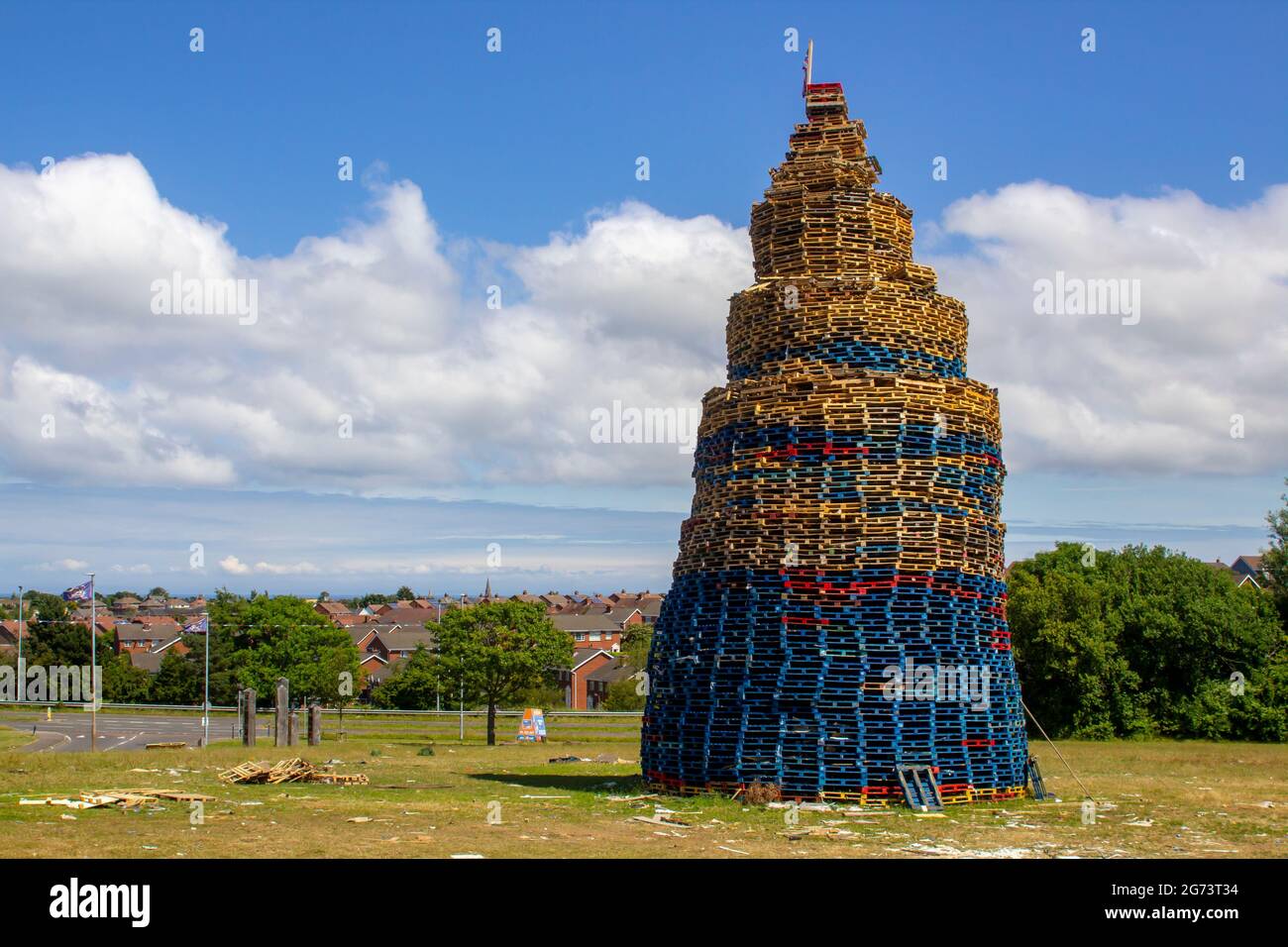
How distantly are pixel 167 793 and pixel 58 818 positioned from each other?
3181 mm

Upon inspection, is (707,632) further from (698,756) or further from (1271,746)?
(1271,746)

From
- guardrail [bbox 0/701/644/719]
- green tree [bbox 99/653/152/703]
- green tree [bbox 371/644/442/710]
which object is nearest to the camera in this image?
green tree [bbox 371/644/442/710]

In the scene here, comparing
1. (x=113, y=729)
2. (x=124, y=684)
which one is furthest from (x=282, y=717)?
(x=124, y=684)

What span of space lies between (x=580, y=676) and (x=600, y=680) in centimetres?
400

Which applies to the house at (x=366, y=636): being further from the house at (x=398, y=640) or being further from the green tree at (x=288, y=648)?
the green tree at (x=288, y=648)

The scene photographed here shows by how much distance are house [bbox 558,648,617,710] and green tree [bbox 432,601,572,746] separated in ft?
168

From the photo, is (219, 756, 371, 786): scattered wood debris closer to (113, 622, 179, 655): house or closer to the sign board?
the sign board

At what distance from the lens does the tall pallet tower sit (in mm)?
24391

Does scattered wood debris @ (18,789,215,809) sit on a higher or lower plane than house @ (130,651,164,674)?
higher

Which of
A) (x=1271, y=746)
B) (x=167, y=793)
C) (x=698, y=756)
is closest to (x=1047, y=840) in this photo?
(x=698, y=756)

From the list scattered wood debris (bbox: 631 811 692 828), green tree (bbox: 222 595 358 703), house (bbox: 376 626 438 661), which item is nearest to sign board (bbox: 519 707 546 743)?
green tree (bbox: 222 595 358 703)

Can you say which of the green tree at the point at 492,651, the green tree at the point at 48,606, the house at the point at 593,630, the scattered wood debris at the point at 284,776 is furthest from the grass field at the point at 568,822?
the green tree at the point at 48,606

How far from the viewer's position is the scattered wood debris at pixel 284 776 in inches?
1155

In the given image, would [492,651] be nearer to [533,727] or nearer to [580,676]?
[533,727]
